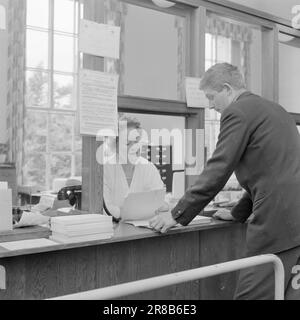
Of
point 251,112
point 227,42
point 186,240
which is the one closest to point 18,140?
point 227,42

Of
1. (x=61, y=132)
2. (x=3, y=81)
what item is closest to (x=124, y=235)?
(x=3, y=81)

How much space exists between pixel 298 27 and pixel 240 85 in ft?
5.16

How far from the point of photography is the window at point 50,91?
6512 millimetres

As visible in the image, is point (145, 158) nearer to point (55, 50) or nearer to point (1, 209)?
point (1, 209)

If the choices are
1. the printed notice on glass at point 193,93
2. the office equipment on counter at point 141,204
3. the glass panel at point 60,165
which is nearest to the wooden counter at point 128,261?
the office equipment on counter at point 141,204

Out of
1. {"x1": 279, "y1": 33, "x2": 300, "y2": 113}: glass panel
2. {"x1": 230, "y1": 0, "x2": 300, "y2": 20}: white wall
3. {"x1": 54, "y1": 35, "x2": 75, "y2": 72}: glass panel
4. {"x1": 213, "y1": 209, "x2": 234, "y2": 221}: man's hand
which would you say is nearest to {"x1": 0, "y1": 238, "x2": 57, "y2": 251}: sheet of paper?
{"x1": 213, "y1": 209, "x2": 234, "y2": 221}: man's hand

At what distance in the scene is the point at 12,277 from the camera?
4.97ft

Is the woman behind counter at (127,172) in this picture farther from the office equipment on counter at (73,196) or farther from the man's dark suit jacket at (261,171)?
the man's dark suit jacket at (261,171)

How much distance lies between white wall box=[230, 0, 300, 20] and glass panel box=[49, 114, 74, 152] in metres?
4.40

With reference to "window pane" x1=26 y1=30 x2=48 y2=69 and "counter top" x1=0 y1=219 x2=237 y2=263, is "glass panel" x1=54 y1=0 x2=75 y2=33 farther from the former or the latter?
"counter top" x1=0 y1=219 x2=237 y2=263

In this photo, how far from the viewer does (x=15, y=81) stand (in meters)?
6.16

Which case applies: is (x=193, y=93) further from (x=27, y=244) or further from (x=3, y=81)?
(x=3, y=81)

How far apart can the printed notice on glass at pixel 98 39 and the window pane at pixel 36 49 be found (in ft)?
15.9

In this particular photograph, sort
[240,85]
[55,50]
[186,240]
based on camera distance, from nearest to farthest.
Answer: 1. [240,85]
2. [186,240]
3. [55,50]
